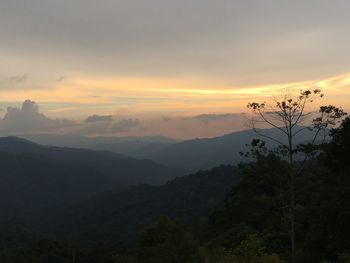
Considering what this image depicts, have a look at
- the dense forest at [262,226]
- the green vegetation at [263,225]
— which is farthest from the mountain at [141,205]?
the dense forest at [262,226]

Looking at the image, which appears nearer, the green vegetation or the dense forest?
the green vegetation

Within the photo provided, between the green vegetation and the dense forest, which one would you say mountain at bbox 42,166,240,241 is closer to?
the green vegetation

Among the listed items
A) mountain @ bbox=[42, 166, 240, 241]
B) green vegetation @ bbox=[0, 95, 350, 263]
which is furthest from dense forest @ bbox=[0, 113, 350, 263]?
mountain @ bbox=[42, 166, 240, 241]

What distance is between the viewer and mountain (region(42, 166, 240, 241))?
133 meters

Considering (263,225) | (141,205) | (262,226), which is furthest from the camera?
(141,205)

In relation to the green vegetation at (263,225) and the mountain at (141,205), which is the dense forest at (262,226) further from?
the mountain at (141,205)

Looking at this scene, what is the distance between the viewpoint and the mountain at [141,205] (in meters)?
133

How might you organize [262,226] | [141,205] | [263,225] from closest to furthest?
1. [263,225]
2. [262,226]
3. [141,205]

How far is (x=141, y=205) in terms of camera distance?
162500 mm

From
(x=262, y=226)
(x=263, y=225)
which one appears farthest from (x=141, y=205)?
(x=263, y=225)

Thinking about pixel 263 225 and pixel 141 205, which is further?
pixel 141 205

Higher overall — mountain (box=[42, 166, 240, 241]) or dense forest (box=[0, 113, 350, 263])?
dense forest (box=[0, 113, 350, 263])

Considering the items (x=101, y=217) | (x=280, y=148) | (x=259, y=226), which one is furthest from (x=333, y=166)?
(x=101, y=217)

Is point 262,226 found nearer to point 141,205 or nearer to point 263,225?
point 263,225
